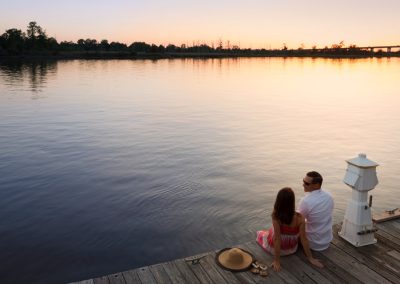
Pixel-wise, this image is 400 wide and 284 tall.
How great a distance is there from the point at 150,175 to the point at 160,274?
10.0 meters

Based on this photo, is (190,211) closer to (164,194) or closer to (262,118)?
(164,194)

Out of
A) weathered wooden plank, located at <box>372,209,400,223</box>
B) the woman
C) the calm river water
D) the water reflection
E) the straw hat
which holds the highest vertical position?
the water reflection

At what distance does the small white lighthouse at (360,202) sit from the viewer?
735 cm

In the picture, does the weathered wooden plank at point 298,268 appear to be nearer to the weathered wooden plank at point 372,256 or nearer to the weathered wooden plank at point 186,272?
the weathered wooden plank at point 372,256

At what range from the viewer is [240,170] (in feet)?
57.7

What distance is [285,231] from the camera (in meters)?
7.06

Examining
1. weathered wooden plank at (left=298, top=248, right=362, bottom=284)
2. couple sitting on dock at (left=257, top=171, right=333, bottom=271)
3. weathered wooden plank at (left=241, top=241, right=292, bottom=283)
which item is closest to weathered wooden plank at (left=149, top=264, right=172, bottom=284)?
weathered wooden plank at (left=241, top=241, right=292, bottom=283)

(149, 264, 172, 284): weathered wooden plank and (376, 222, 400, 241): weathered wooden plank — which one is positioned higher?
(376, 222, 400, 241): weathered wooden plank

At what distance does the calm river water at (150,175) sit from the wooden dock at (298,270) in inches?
129

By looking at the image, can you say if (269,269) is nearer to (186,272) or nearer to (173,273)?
(186,272)

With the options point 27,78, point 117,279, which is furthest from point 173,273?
point 27,78

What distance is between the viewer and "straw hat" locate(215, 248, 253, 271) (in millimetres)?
→ 6848

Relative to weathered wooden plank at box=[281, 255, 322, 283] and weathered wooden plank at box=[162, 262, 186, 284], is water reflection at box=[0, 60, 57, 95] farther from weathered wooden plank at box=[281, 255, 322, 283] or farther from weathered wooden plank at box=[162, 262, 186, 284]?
weathered wooden plank at box=[281, 255, 322, 283]

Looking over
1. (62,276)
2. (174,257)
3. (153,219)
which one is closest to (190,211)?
(153,219)
